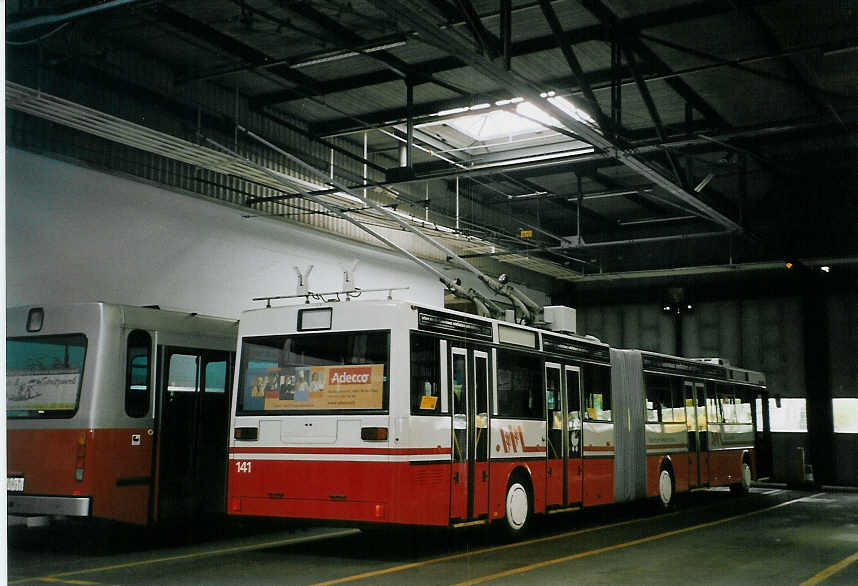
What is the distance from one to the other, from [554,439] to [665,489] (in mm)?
4932

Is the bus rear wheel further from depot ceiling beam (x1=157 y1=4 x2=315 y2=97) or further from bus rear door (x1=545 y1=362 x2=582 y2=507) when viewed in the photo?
depot ceiling beam (x1=157 y1=4 x2=315 y2=97)

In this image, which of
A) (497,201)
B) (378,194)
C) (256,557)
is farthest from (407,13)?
(497,201)

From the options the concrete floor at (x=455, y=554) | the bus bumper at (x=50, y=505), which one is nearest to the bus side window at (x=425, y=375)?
the concrete floor at (x=455, y=554)

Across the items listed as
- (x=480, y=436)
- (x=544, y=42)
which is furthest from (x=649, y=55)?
(x=480, y=436)

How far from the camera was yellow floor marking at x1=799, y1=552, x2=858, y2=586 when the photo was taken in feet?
29.9

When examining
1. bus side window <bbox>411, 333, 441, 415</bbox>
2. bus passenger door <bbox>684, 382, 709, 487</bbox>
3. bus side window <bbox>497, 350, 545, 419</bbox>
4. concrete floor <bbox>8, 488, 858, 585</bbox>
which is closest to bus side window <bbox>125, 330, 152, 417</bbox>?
concrete floor <bbox>8, 488, 858, 585</bbox>

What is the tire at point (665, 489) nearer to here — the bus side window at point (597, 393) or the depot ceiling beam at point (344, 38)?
the bus side window at point (597, 393)

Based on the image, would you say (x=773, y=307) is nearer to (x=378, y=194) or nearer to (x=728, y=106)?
(x=728, y=106)

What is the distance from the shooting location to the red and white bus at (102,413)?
10.6 meters

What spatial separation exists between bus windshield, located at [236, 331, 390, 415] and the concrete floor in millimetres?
1643

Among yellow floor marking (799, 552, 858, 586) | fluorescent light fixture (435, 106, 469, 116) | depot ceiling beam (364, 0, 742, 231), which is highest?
fluorescent light fixture (435, 106, 469, 116)

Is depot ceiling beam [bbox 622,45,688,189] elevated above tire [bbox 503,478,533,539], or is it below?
above

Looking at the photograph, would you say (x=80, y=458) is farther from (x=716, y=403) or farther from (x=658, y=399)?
(x=716, y=403)

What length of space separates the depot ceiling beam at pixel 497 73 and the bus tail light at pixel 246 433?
190 inches
